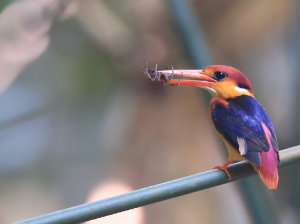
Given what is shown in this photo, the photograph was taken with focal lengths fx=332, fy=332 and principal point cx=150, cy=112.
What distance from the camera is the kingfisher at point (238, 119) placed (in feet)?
2.20

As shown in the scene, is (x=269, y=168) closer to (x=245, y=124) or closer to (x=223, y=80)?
(x=245, y=124)

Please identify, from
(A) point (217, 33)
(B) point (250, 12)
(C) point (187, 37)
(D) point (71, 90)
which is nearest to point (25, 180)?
(D) point (71, 90)

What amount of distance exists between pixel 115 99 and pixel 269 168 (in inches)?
50.2

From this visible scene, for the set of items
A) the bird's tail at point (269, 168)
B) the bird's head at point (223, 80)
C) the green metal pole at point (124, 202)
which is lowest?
the bird's tail at point (269, 168)

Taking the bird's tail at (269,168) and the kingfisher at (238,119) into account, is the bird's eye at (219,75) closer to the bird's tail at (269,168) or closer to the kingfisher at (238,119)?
the kingfisher at (238,119)

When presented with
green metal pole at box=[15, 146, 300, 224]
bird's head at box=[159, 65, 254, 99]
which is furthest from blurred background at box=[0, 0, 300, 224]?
green metal pole at box=[15, 146, 300, 224]

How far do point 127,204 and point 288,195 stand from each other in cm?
133

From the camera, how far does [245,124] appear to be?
72cm

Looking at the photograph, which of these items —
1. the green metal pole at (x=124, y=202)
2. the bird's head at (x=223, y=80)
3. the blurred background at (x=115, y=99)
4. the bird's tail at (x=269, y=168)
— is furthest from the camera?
the blurred background at (x=115, y=99)

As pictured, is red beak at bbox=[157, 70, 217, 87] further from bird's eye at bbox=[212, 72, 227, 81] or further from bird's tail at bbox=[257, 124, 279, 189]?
bird's tail at bbox=[257, 124, 279, 189]

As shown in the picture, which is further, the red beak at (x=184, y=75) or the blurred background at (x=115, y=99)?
the blurred background at (x=115, y=99)

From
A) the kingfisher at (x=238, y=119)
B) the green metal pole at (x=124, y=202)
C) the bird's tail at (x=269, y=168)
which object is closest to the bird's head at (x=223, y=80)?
the kingfisher at (x=238, y=119)

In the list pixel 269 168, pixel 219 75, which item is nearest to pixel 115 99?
pixel 219 75

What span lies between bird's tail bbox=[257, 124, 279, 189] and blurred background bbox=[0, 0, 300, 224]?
1072 millimetres
